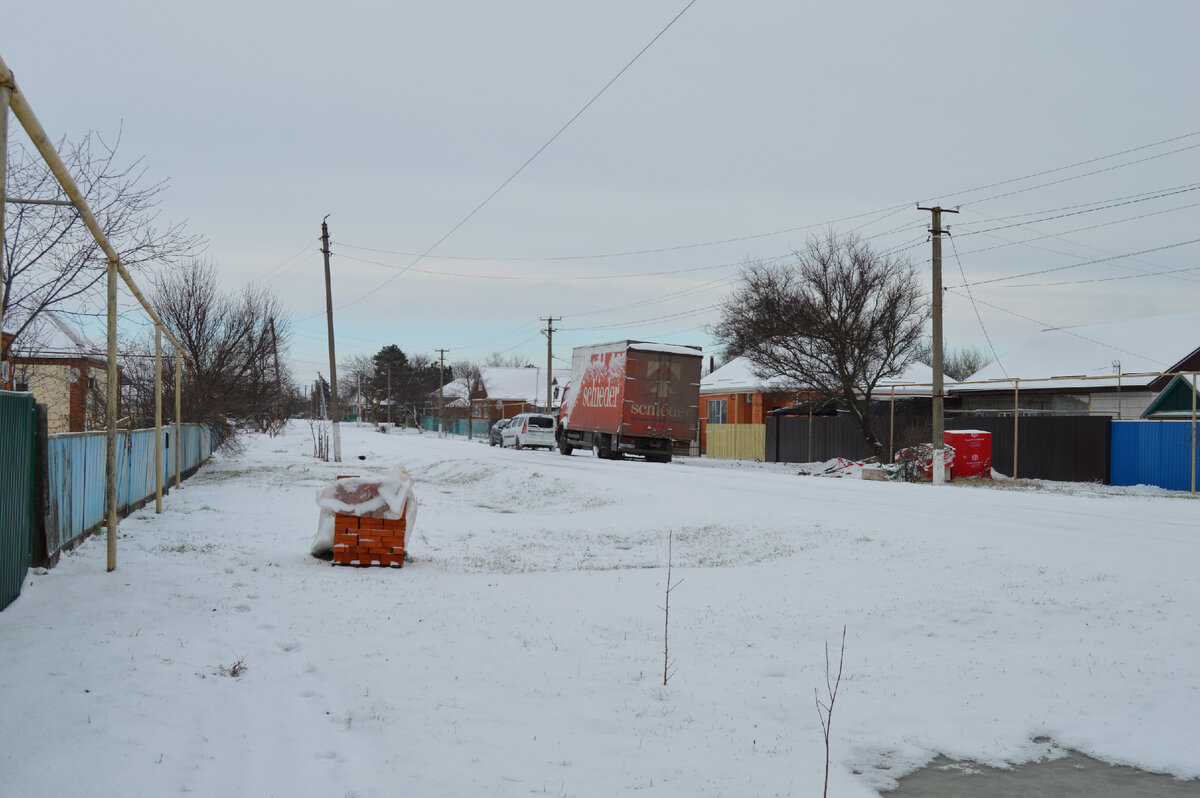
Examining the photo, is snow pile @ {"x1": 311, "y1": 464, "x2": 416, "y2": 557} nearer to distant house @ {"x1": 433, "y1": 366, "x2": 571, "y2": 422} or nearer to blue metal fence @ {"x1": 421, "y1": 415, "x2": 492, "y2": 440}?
blue metal fence @ {"x1": 421, "y1": 415, "x2": 492, "y2": 440}

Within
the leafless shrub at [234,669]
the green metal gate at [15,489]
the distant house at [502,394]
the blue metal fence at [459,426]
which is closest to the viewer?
the leafless shrub at [234,669]

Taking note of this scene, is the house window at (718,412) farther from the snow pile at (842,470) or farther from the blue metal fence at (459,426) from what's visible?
the blue metal fence at (459,426)

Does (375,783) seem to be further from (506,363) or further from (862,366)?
(506,363)

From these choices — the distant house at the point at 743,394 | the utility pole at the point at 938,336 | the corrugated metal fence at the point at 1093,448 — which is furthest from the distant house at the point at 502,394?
the utility pole at the point at 938,336

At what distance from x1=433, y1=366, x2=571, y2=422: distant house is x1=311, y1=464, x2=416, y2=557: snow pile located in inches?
3055

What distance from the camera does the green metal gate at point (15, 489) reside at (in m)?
7.10

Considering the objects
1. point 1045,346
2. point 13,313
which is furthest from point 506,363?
point 13,313

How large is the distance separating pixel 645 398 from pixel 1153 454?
561 inches

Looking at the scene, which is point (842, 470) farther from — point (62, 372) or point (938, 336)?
point (62, 372)

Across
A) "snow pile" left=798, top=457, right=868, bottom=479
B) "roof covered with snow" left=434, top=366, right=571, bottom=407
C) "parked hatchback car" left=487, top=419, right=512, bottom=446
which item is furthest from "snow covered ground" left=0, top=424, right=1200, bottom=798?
"roof covered with snow" left=434, top=366, right=571, bottom=407

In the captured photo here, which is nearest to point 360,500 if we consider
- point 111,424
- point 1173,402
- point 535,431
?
point 111,424

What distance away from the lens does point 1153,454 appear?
22.5 meters

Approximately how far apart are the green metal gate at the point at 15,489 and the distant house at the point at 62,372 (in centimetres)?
92

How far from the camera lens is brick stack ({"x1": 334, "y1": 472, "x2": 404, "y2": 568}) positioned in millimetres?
10438
